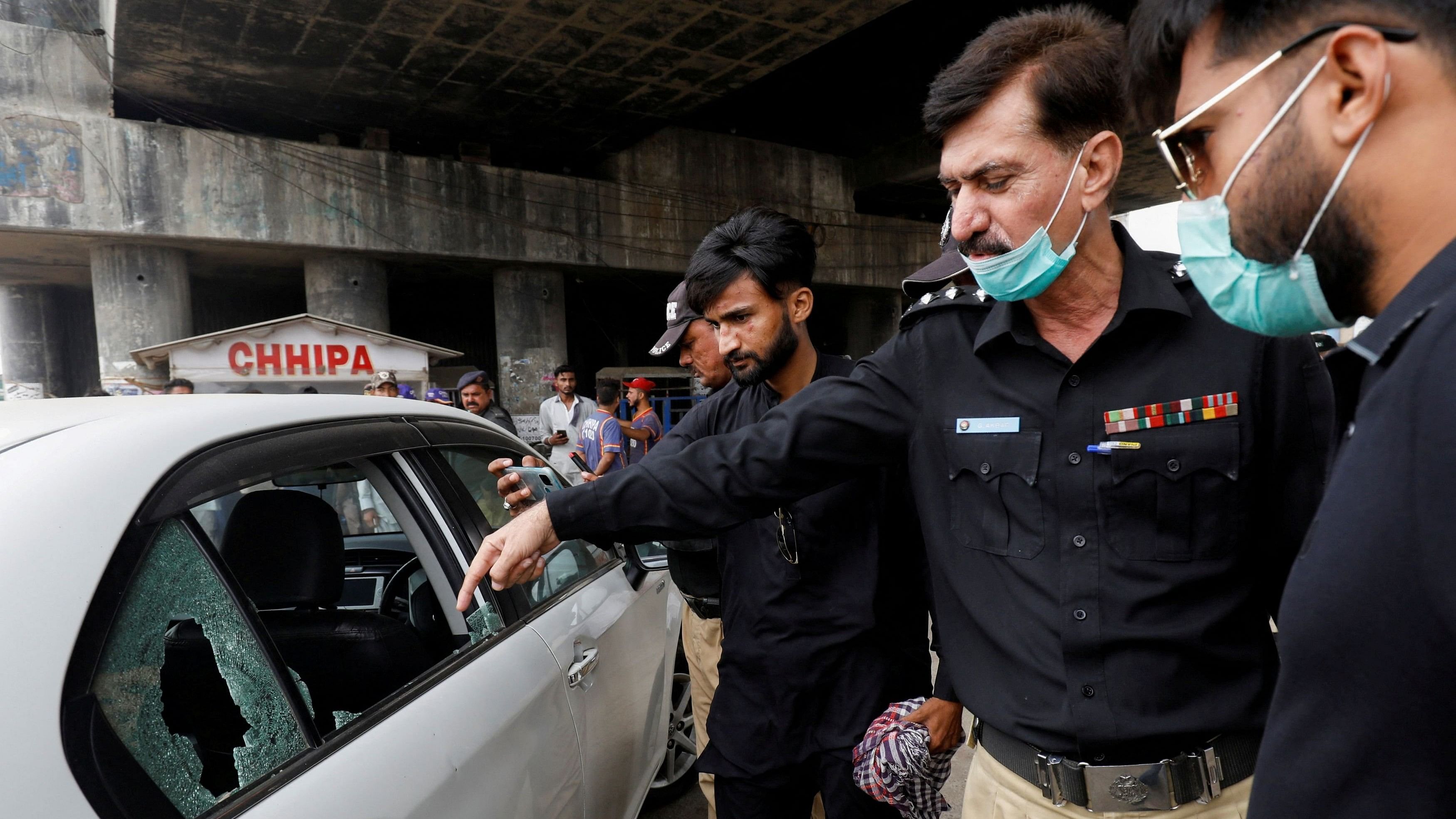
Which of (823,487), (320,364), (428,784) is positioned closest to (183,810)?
(428,784)

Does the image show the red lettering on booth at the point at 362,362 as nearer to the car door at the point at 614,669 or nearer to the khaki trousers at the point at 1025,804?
the car door at the point at 614,669

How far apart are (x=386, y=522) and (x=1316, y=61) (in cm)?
322

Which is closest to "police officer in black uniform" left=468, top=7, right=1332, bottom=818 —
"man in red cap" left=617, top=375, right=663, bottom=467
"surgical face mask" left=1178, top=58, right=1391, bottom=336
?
"surgical face mask" left=1178, top=58, right=1391, bottom=336

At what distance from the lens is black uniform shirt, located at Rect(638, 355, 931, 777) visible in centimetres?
193

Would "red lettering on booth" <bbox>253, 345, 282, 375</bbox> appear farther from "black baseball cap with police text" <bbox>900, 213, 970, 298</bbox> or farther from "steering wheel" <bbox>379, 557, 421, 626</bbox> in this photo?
"black baseball cap with police text" <bbox>900, 213, 970, 298</bbox>

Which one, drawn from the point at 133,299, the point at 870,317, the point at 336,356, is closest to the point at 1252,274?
the point at 336,356

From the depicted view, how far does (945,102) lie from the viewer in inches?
56.1

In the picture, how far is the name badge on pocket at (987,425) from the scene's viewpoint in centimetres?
136

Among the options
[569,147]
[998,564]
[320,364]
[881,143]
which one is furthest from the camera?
[881,143]

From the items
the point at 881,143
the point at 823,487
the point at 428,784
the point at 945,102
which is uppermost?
the point at 881,143

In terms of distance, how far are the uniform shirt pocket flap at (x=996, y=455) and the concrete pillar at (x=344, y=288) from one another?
13.1 metres

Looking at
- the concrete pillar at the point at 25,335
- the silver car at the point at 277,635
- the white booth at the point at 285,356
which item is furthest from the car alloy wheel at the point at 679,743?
the concrete pillar at the point at 25,335

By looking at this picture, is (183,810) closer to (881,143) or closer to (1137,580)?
(1137,580)

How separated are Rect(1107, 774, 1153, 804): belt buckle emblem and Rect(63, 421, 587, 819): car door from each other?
1018 millimetres
